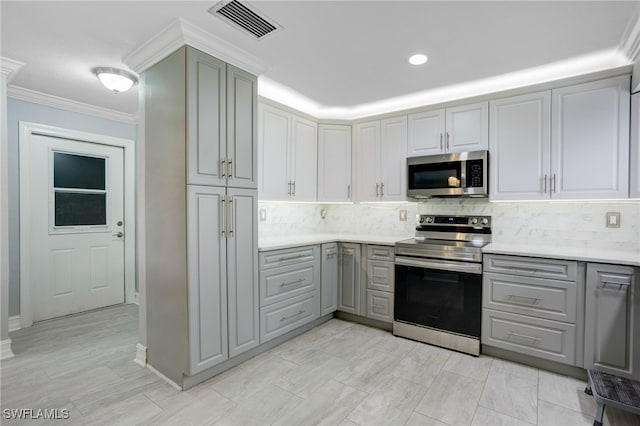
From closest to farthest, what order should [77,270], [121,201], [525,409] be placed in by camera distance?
[525,409] < [77,270] < [121,201]

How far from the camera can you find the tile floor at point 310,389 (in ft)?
6.30

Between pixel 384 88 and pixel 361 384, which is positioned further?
pixel 384 88

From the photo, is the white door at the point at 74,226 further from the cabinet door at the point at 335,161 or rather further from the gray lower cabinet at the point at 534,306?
the gray lower cabinet at the point at 534,306

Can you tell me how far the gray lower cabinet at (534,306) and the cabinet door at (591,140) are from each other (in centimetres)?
71

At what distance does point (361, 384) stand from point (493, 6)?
8.38ft

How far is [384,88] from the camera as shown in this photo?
10.2 ft

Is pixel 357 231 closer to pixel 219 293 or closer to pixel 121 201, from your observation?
pixel 219 293

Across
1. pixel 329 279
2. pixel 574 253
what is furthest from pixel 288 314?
pixel 574 253

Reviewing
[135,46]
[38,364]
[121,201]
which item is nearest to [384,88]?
[135,46]

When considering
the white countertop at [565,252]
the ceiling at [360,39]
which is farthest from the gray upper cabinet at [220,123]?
the white countertop at [565,252]

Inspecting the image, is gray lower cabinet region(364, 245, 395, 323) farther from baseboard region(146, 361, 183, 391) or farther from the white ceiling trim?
baseboard region(146, 361, 183, 391)

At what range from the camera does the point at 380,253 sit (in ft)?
10.9

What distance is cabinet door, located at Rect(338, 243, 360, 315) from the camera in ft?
11.4

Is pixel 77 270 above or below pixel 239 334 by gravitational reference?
above
